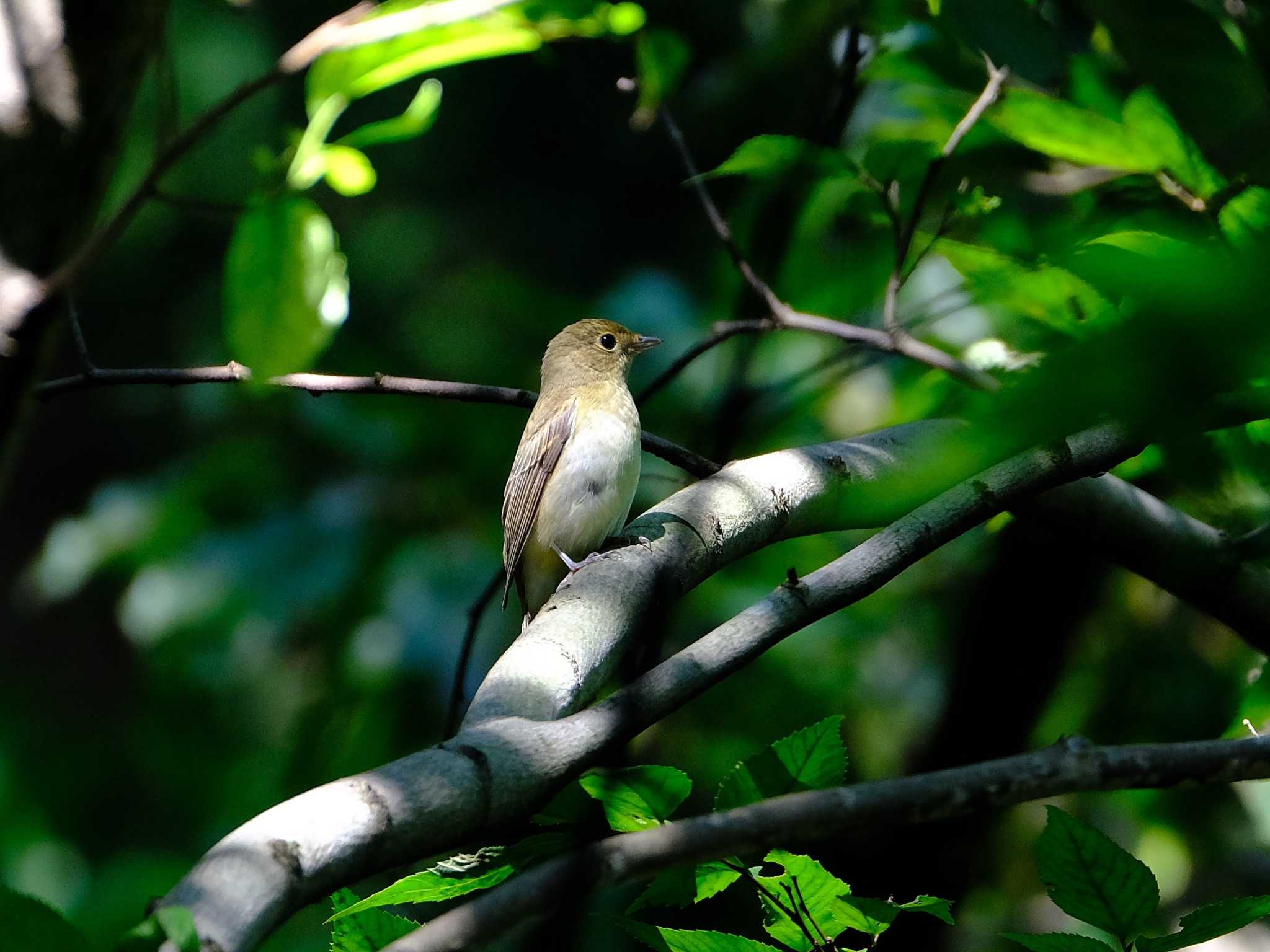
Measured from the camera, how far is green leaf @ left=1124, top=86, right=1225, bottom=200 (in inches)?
89.5

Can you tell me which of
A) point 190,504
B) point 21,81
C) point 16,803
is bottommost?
point 16,803

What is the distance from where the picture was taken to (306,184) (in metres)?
1.64

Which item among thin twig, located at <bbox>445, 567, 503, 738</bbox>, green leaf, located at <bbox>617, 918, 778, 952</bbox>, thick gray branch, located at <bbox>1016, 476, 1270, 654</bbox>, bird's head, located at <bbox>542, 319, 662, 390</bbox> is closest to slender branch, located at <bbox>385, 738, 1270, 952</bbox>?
green leaf, located at <bbox>617, 918, 778, 952</bbox>

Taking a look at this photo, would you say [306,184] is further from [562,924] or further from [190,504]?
[190,504]

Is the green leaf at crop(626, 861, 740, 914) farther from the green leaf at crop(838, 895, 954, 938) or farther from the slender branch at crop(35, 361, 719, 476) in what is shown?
the slender branch at crop(35, 361, 719, 476)

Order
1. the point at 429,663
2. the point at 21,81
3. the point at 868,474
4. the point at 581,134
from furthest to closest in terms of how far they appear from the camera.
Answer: the point at 581,134 → the point at 429,663 → the point at 868,474 → the point at 21,81

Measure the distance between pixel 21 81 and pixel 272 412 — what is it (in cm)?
396

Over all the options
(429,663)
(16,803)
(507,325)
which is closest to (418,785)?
(429,663)

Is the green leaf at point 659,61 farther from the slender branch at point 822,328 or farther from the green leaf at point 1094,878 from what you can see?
the green leaf at point 1094,878

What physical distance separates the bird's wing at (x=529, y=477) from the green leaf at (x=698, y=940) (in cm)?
247

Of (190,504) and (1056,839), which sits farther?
(190,504)

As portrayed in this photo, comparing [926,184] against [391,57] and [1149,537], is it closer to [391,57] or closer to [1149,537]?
[1149,537]

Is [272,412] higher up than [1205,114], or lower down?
lower down

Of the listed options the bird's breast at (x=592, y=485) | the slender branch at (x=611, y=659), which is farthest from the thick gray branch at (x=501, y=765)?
the bird's breast at (x=592, y=485)
